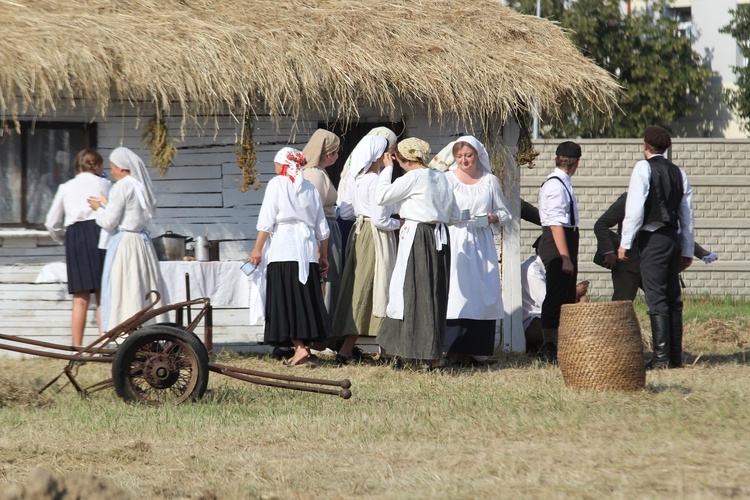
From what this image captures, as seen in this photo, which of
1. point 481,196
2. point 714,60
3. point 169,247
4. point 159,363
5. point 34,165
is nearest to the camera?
point 159,363

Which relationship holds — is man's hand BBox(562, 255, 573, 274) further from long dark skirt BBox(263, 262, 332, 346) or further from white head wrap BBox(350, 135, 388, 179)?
long dark skirt BBox(263, 262, 332, 346)

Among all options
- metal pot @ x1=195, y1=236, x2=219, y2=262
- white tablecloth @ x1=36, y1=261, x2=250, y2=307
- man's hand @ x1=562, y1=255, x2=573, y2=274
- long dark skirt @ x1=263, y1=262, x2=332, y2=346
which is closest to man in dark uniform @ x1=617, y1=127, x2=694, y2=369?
man's hand @ x1=562, y1=255, x2=573, y2=274

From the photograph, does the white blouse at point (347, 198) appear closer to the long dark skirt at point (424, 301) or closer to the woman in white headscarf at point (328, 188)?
the woman in white headscarf at point (328, 188)

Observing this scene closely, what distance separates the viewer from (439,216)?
27.6 feet

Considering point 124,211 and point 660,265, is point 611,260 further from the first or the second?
point 124,211

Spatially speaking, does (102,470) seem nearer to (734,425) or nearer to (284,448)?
(284,448)

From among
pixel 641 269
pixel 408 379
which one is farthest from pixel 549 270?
pixel 408 379

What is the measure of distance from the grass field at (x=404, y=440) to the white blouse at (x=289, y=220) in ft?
4.49

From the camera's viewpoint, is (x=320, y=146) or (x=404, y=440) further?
(x=320, y=146)

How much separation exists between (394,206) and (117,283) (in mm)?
2401

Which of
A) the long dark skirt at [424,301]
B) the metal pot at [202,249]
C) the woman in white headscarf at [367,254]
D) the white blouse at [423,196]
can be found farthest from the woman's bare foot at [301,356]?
the white blouse at [423,196]

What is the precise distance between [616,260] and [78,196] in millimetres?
4601

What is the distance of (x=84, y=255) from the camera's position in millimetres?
9070

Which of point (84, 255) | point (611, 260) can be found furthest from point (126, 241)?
point (611, 260)
